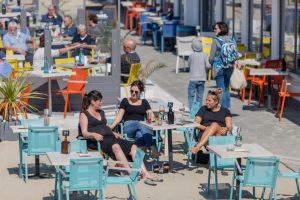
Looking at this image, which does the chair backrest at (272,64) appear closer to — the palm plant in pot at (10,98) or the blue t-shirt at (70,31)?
the blue t-shirt at (70,31)

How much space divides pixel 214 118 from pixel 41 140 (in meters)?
2.43

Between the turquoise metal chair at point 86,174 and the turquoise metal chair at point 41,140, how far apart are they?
2004 millimetres

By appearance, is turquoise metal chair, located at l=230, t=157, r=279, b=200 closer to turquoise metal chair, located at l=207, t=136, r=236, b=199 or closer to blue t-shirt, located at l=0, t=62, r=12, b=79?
turquoise metal chair, located at l=207, t=136, r=236, b=199

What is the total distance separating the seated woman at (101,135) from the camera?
13562 millimetres

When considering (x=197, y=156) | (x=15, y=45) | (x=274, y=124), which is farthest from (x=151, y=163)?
(x=15, y=45)

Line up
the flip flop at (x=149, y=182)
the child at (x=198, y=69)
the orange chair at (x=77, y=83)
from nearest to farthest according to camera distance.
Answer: the flip flop at (x=149, y=182), the child at (x=198, y=69), the orange chair at (x=77, y=83)

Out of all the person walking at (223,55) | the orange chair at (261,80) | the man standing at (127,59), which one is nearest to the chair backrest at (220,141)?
the person walking at (223,55)

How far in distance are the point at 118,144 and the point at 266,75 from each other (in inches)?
257

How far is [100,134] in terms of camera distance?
13.8m

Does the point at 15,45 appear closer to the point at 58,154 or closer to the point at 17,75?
the point at 17,75

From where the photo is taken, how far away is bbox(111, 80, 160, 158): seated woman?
14484 millimetres

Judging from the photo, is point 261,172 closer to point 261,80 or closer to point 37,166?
point 37,166

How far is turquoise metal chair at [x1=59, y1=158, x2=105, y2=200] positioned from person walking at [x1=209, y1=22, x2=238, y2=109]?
20.5 feet

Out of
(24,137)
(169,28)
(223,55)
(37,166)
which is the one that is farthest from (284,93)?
(169,28)
